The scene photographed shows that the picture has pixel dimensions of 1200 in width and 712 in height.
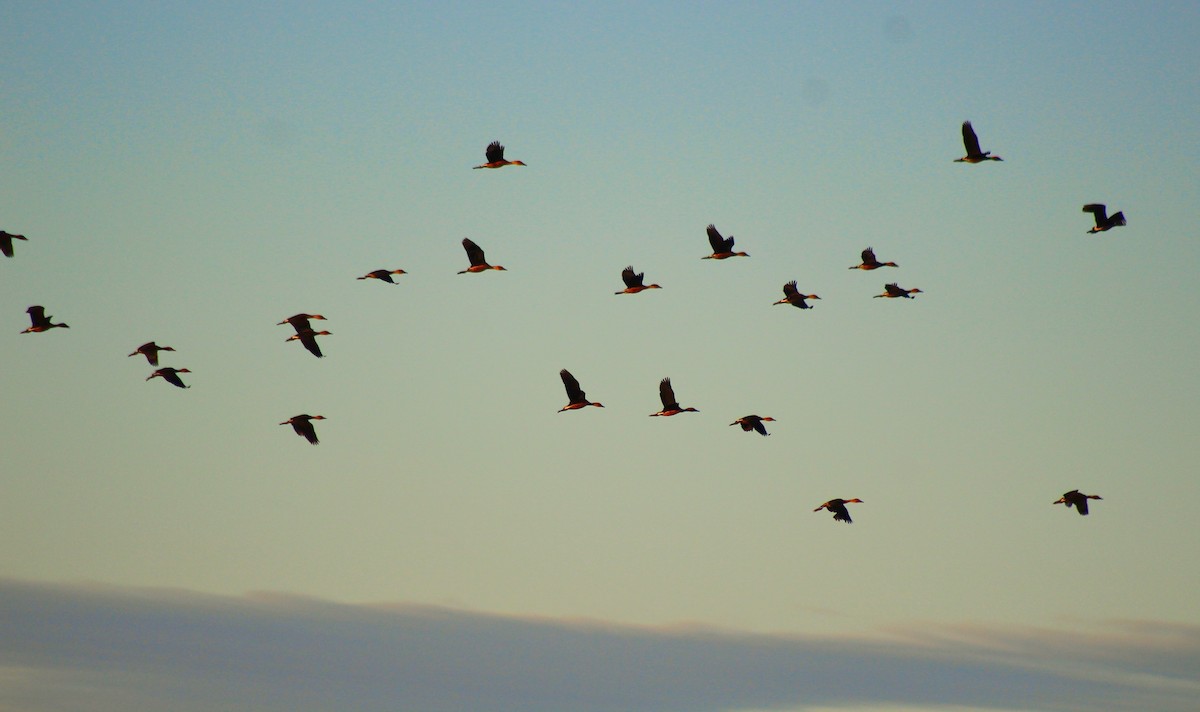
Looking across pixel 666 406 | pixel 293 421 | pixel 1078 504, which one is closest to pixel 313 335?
pixel 293 421

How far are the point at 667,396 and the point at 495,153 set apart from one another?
31.7ft

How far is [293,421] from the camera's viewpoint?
44.0 metres

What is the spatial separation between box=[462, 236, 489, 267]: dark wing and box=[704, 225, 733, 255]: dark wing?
746 cm

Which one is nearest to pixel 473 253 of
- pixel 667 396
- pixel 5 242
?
pixel 667 396

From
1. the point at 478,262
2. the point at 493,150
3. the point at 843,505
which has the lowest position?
the point at 843,505

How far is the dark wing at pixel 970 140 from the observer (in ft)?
151

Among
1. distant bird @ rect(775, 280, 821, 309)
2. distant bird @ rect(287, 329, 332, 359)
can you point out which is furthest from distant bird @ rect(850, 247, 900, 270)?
distant bird @ rect(287, 329, 332, 359)

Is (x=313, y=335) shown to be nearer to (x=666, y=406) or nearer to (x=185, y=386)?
(x=185, y=386)

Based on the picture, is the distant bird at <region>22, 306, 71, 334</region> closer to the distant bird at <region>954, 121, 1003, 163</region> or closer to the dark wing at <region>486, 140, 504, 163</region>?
the dark wing at <region>486, 140, 504, 163</region>

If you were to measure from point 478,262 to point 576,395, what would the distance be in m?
5.75

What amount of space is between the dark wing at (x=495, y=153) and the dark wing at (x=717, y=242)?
7.16 meters

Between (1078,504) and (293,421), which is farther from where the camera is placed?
(1078,504)

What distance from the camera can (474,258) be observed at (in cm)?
4822

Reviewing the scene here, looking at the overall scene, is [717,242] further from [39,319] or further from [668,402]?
[39,319]
